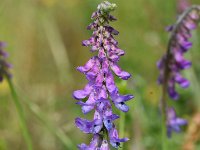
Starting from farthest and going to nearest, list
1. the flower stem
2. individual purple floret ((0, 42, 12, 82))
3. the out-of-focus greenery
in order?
the out-of-focus greenery, individual purple floret ((0, 42, 12, 82)), the flower stem

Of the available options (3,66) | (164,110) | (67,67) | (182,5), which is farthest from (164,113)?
(67,67)

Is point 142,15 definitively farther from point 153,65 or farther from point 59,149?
point 59,149

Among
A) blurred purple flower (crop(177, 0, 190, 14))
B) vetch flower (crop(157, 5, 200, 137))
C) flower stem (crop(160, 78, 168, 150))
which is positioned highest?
blurred purple flower (crop(177, 0, 190, 14))

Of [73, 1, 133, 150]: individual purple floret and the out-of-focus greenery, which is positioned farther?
the out-of-focus greenery

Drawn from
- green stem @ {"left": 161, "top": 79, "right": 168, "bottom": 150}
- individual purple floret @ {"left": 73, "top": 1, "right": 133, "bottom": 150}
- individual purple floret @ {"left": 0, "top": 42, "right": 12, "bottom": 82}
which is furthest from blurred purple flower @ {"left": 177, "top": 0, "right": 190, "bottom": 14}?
individual purple floret @ {"left": 73, "top": 1, "right": 133, "bottom": 150}

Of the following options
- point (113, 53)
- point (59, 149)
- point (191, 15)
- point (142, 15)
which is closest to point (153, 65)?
point (142, 15)

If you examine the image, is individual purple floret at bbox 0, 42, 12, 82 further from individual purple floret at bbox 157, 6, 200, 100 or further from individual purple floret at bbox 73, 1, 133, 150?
individual purple floret at bbox 73, 1, 133, 150

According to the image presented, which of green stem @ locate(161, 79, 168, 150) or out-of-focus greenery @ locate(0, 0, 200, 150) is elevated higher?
out-of-focus greenery @ locate(0, 0, 200, 150)
